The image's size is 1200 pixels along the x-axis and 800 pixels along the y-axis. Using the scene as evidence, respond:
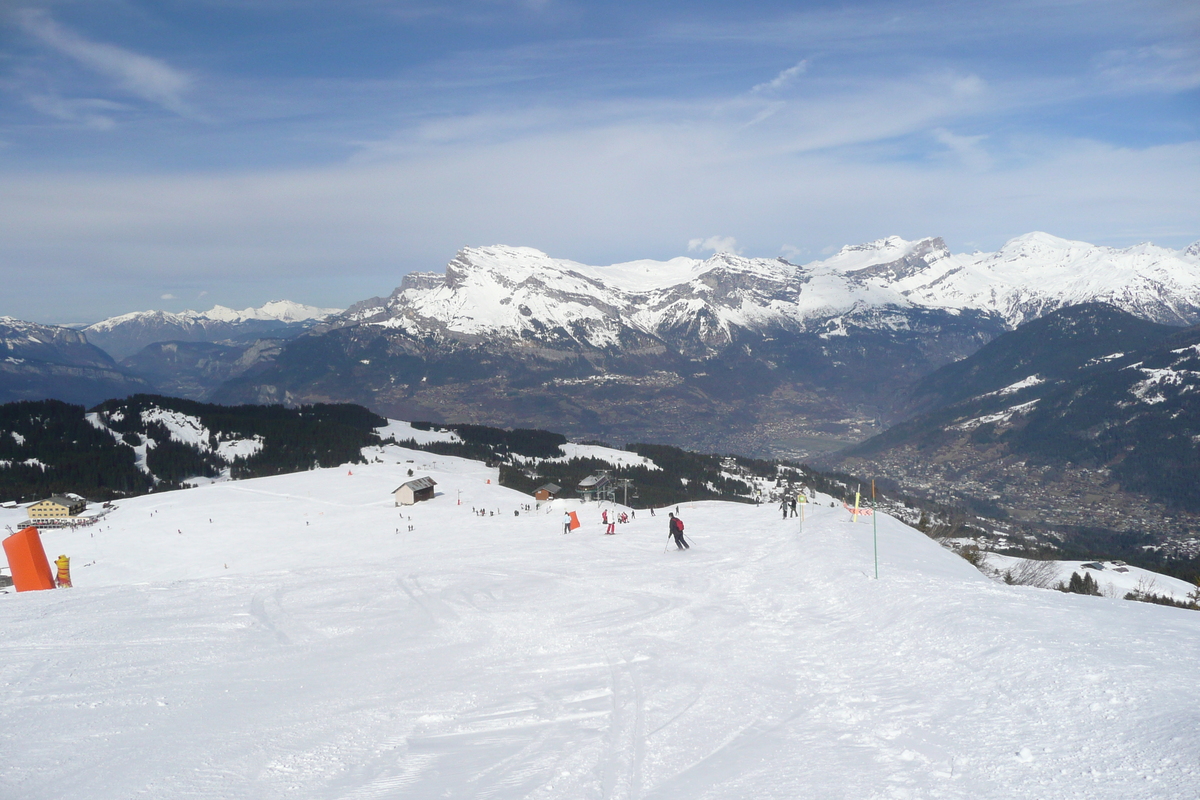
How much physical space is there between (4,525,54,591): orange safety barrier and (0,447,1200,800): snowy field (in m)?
3.77

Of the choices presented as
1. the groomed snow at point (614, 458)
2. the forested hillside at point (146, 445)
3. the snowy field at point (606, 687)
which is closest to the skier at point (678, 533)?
the snowy field at point (606, 687)

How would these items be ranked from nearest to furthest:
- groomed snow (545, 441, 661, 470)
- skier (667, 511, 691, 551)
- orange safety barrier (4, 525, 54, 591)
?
orange safety barrier (4, 525, 54, 591)
skier (667, 511, 691, 551)
groomed snow (545, 441, 661, 470)

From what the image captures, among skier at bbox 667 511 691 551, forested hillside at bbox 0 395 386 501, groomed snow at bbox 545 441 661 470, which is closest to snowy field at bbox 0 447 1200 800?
skier at bbox 667 511 691 551

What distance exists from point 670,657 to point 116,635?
1411 centimetres

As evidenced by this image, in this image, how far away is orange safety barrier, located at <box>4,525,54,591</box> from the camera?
23859 millimetres

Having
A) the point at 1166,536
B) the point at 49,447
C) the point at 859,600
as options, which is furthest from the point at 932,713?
the point at 1166,536

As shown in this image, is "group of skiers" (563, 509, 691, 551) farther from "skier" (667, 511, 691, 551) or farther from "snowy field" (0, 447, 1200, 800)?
"snowy field" (0, 447, 1200, 800)

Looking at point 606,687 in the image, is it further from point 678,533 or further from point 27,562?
point 27,562

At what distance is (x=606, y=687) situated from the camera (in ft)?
45.9

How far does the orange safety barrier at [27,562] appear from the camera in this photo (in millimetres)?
23859

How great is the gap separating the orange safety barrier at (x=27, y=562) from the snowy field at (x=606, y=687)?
3.77 meters

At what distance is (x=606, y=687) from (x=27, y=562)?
2351 centimetres

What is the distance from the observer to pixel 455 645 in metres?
17.2

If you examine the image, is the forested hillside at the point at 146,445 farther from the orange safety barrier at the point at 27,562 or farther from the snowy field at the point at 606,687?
the snowy field at the point at 606,687
